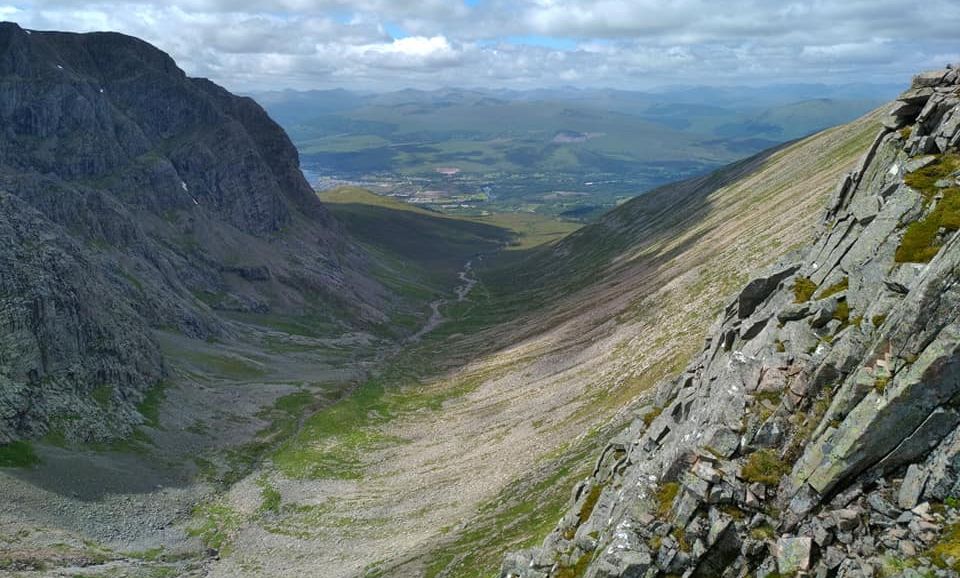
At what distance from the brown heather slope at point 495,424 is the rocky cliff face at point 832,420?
24.7 meters

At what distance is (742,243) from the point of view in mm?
122562

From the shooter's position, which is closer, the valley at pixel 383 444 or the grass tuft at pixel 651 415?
the grass tuft at pixel 651 415

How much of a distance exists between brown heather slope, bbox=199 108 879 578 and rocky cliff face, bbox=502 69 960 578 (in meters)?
24.7

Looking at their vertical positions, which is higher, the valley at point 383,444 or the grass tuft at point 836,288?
the grass tuft at point 836,288

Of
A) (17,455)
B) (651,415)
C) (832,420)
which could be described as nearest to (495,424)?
(17,455)

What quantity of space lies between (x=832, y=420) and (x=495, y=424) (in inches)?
3024

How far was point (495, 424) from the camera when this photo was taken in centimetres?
9950

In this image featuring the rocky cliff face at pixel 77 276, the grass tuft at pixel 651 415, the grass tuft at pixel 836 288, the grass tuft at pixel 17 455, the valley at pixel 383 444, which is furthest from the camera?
the rocky cliff face at pixel 77 276

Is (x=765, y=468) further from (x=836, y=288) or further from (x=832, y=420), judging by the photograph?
(x=836, y=288)

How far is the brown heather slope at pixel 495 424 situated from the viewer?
65750 millimetres

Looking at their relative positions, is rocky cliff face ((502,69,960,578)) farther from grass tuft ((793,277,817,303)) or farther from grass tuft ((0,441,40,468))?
grass tuft ((0,441,40,468))

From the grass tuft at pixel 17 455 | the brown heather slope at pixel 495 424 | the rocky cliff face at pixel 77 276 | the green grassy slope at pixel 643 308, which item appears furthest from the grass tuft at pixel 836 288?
the rocky cliff face at pixel 77 276

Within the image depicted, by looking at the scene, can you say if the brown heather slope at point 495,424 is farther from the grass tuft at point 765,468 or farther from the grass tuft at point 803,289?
the grass tuft at point 803,289

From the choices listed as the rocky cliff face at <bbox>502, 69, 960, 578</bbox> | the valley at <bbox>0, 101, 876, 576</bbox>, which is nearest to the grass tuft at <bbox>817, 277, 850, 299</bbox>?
the rocky cliff face at <bbox>502, 69, 960, 578</bbox>
